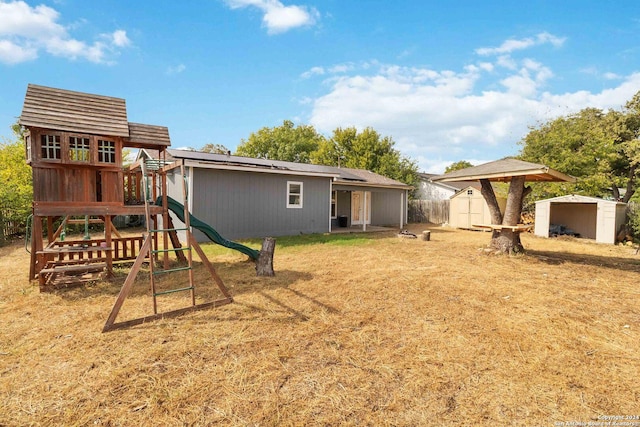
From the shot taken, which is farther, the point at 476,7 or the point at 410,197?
the point at 410,197

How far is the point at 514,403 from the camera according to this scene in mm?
2361

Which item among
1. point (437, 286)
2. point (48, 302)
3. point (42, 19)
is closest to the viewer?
point (48, 302)

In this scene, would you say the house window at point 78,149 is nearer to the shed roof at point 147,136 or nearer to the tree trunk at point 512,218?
the shed roof at point 147,136

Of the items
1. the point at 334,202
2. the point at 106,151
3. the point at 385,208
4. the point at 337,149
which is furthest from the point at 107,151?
the point at 337,149

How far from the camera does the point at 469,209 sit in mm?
17594

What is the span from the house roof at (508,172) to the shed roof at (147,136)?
7521 millimetres

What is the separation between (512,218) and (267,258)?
6.97m

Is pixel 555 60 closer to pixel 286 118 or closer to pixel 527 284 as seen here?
pixel 527 284

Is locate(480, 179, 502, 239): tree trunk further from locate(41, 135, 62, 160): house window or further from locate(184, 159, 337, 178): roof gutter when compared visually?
locate(41, 135, 62, 160): house window

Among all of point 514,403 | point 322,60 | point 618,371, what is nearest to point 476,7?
point 322,60

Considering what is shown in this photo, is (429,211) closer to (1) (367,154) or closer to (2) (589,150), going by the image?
(2) (589,150)

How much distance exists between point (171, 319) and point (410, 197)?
82.1ft

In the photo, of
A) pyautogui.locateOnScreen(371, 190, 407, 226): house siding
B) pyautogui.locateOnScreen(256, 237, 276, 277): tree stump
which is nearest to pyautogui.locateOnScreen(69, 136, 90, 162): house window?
pyautogui.locateOnScreen(256, 237, 276, 277): tree stump

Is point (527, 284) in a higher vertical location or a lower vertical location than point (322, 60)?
lower
